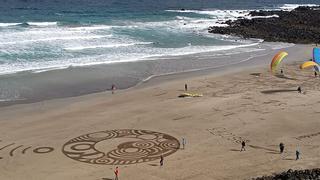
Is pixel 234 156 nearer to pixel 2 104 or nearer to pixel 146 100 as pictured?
pixel 146 100

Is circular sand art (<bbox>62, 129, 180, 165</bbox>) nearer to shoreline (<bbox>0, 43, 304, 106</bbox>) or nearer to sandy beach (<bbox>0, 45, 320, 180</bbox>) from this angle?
sandy beach (<bbox>0, 45, 320, 180</bbox>)

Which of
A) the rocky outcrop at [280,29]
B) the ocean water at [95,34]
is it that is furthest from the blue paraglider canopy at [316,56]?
the rocky outcrop at [280,29]

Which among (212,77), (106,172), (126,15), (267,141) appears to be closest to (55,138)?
(106,172)

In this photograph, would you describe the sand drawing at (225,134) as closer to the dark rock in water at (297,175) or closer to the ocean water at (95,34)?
the dark rock in water at (297,175)

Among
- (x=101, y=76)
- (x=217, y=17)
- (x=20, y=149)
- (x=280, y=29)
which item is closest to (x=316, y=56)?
(x=101, y=76)

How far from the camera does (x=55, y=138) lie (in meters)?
21.9

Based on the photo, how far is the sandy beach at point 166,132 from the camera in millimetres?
18797

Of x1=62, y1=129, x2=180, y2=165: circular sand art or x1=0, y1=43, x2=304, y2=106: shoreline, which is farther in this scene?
x1=0, y1=43, x2=304, y2=106: shoreline

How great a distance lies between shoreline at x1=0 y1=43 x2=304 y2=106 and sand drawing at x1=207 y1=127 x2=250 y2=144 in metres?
9.27

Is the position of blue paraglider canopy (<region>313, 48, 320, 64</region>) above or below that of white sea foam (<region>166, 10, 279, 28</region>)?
below

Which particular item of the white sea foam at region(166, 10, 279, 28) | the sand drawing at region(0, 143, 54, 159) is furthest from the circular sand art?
the white sea foam at region(166, 10, 279, 28)

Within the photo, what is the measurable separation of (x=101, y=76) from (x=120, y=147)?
1259 centimetres

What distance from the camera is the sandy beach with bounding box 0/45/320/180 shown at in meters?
18.8

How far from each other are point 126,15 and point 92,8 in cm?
860
